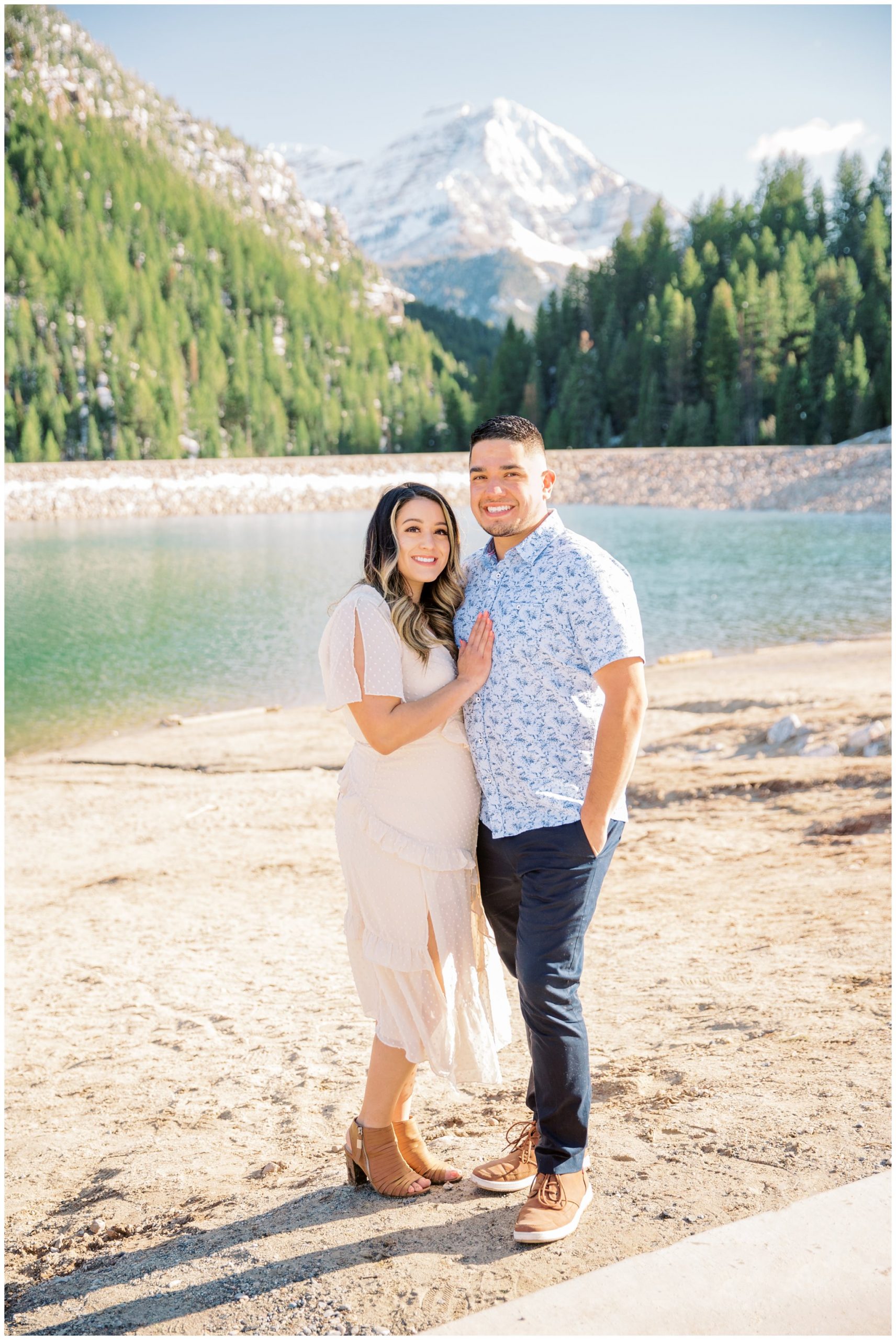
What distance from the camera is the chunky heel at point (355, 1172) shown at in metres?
2.96

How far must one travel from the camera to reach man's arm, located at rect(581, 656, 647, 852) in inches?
101

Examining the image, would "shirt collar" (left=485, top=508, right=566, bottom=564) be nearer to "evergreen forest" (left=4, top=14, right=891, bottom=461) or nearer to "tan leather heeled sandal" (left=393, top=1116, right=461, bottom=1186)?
"tan leather heeled sandal" (left=393, top=1116, right=461, bottom=1186)

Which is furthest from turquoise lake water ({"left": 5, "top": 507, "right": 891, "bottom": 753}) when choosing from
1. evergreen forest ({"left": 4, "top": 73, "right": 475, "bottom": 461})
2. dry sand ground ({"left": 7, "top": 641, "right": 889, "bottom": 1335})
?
evergreen forest ({"left": 4, "top": 73, "right": 475, "bottom": 461})

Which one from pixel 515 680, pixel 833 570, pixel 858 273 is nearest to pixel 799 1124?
pixel 515 680

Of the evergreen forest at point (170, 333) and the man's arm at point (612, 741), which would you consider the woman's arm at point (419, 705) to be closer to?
the man's arm at point (612, 741)

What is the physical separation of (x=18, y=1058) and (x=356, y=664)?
9.00ft

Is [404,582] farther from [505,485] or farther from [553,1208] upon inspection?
[553,1208]

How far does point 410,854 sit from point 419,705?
395mm

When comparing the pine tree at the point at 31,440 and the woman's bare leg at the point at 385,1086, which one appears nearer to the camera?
the woman's bare leg at the point at 385,1086

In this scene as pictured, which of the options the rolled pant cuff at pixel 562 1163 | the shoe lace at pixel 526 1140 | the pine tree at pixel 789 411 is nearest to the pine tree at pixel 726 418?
the pine tree at pixel 789 411

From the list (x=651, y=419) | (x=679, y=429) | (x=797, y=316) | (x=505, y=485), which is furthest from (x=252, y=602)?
(x=797, y=316)

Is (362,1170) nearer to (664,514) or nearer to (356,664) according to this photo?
(356,664)

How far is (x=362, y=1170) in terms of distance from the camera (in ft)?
9.71

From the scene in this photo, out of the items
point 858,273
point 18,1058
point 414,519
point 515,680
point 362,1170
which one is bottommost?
point 18,1058
